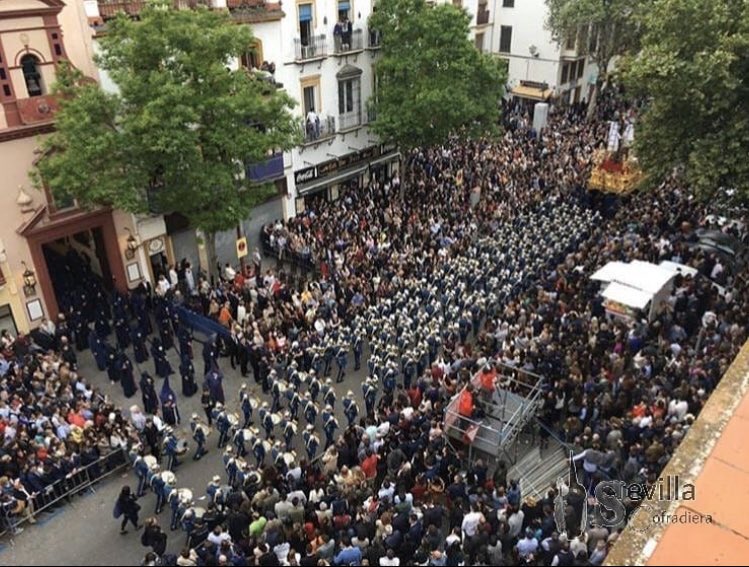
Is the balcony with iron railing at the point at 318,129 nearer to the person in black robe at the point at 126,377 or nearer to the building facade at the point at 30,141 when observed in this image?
the building facade at the point at 30,141

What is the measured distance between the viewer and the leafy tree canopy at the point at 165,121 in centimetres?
1811

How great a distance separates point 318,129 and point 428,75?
5204 mm

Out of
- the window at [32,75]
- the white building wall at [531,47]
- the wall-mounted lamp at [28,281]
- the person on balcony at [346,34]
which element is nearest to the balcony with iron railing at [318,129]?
the person on balcony at [346,34]

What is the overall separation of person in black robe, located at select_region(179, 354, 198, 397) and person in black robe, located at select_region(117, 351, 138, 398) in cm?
137

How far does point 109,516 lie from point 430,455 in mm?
6977

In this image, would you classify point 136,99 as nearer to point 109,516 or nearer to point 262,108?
point 262,108

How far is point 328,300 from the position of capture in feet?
68.4

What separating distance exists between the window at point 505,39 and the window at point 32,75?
3349 cm

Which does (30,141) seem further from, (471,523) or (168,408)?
(471,523)

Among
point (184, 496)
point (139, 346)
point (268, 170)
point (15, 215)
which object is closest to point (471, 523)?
point (184, 496)

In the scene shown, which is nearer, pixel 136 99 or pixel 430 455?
pixel 430 455

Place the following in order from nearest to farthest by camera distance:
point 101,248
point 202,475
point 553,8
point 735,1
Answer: point 202,475, point 735,1, point 101,248, point 553,8

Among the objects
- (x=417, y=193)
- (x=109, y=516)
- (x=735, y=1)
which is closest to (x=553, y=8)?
(x=417, y=193)

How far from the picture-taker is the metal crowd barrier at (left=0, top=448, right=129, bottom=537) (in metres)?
13.6
